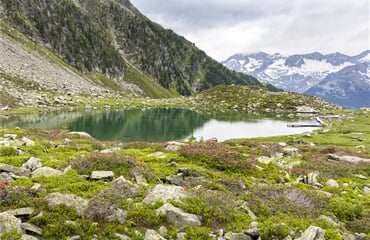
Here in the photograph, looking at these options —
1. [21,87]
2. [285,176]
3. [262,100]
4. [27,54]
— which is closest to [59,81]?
[27,54]

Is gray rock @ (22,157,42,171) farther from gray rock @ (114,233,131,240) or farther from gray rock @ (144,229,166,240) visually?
gray rock @ (144,229,166,240)

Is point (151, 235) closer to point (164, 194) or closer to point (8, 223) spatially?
point (164, 194)

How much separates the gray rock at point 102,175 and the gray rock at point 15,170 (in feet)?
10.6

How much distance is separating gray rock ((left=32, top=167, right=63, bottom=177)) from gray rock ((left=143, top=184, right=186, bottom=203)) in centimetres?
526

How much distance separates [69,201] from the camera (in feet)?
37.3

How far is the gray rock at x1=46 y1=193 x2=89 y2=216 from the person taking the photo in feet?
36.5

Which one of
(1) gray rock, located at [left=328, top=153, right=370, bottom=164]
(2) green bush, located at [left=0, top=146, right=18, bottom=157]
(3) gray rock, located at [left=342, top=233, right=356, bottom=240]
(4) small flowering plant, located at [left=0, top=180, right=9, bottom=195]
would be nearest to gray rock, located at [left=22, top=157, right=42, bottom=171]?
(2) green bush, located at [left=0, top=146, right=18, bottom=157]

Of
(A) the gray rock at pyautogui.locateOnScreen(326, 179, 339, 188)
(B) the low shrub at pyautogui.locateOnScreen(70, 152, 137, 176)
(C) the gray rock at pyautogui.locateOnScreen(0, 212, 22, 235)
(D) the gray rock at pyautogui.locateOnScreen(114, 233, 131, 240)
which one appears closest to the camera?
(C) the gray rock at pyautogui.locateOnScreen(0, 212, 22, 235)

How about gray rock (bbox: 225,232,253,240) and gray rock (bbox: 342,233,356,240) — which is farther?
gray rock (bbox: 342,233,356,240)

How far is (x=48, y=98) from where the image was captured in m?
87.4

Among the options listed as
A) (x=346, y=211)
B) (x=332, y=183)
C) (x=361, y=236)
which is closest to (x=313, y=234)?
(x=361, y=236)

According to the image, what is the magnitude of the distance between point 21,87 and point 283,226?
9640cm

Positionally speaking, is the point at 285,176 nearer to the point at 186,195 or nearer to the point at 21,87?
the point at 186,195

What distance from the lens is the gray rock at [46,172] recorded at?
46.9 ft
